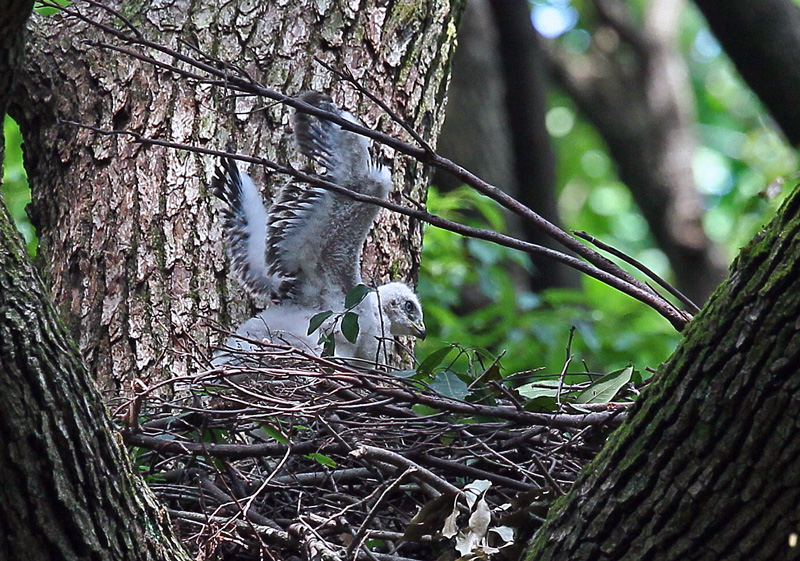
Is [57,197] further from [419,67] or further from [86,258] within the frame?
[419,67]

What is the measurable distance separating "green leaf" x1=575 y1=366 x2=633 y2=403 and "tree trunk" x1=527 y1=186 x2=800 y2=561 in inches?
26.9

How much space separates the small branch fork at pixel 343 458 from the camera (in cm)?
246

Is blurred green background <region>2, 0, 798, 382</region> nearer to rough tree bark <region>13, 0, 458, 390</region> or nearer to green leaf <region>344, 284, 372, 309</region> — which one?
rough tree bark <region>13, 0, 458, 390</region>

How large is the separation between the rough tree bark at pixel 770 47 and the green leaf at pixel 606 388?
4.59 m

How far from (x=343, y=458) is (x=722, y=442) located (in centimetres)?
128

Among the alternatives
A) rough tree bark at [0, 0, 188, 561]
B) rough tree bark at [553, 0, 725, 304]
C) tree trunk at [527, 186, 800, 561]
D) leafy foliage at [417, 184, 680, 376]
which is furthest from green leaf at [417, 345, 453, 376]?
rough tree bark at [553, 0, 725, 304]

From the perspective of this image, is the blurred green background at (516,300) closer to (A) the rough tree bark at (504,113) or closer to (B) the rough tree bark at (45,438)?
(A) the rough tree bark at (504,113)

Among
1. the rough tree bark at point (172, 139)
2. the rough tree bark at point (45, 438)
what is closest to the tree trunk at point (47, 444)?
the rough tree bark at point (45, 438)

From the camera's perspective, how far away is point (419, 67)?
14.7ft

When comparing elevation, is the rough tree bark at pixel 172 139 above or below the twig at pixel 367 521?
above

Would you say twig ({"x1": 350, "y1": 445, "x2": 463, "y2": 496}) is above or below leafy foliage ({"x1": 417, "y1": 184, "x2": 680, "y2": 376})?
below

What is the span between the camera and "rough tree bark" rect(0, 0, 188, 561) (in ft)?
6.18

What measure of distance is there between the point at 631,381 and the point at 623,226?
1321 centimetres

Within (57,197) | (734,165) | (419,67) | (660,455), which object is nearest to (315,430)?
(660,455)
